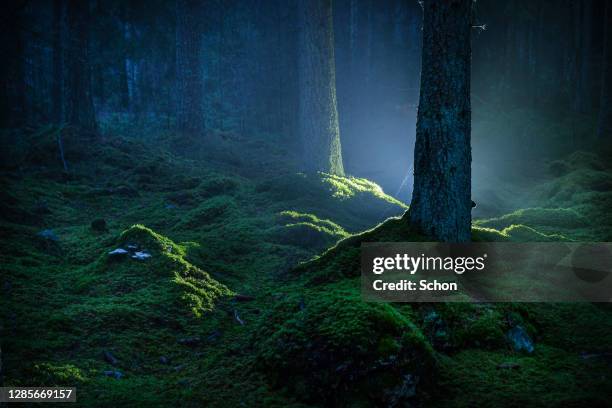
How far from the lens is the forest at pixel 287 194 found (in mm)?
4367

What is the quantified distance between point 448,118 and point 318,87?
6917 mm

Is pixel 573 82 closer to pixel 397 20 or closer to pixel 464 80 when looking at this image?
pixel 397 20

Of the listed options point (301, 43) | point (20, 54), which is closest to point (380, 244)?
point (301, 43)

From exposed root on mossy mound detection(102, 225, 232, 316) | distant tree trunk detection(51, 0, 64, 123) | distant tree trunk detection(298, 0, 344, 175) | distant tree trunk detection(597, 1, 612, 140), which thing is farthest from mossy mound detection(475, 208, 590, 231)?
distant tree trunk detection(51, 0, 64, 123)

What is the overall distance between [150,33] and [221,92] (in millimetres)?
4929

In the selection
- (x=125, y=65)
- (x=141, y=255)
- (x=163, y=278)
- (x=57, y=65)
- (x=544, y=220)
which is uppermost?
(x=125, y=65)

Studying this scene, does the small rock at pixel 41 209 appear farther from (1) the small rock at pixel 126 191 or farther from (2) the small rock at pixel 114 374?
(2) the small rock at pixel 114 374

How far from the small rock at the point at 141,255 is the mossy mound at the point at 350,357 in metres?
3.23

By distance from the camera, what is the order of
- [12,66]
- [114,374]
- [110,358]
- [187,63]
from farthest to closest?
[12,66] < [187,63] < [110,358] < [114,374]

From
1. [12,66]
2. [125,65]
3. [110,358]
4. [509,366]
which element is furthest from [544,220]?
[12,66]

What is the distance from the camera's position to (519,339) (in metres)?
4.89

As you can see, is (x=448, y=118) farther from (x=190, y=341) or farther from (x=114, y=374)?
(x=114, y=374)

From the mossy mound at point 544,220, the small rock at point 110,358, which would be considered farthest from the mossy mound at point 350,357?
the mossy mound at point 544,220

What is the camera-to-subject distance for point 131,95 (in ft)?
75.9
